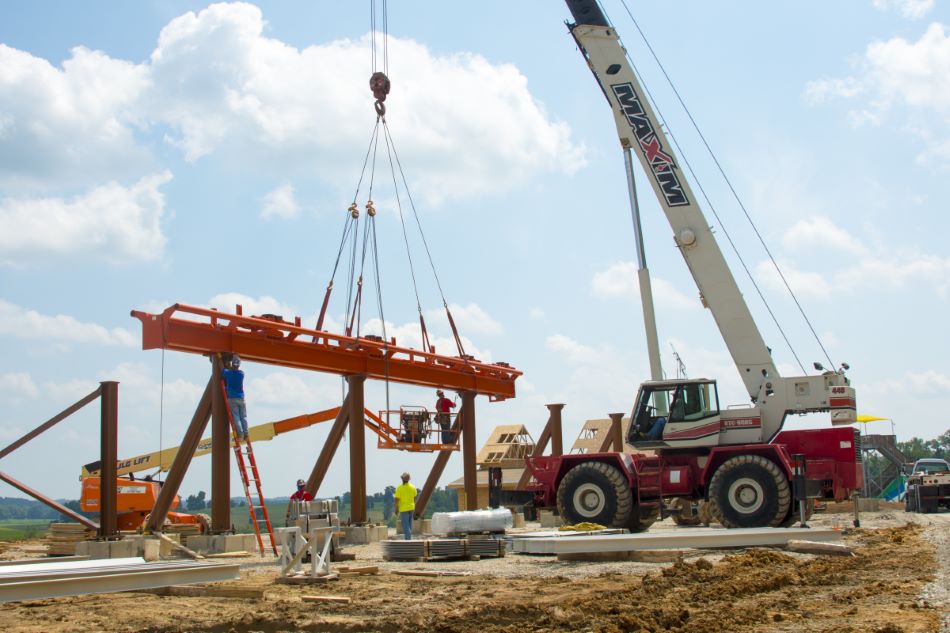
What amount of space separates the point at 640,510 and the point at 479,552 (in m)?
4.71

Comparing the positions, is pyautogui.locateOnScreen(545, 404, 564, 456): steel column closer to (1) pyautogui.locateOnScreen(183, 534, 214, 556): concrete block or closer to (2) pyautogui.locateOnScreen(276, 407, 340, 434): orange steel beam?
(2) pyautogui.locateOnScreen(276, 407, 340, 434): orange steel beam

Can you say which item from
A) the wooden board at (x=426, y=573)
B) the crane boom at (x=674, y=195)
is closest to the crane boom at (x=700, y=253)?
the crane boom at (x=674, y=195)

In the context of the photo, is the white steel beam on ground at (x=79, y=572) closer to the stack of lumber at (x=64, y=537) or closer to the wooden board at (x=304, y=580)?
the wooden board at (x=304, y=580)

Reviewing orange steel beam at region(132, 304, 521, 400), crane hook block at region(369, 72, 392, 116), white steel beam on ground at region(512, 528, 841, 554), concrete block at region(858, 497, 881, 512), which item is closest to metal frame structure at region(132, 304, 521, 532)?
orange steel beam at region(132, 304, 521, 400)

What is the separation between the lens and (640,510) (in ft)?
60.1

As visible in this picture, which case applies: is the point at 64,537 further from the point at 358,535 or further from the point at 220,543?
the point at 358,535

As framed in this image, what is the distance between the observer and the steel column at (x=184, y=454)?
18438mm

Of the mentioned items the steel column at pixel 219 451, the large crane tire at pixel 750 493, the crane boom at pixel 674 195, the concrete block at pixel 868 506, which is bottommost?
the concrete block at pixel 868 506

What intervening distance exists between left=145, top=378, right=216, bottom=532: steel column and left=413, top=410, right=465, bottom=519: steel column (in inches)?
331

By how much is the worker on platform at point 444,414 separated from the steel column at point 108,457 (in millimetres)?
8797

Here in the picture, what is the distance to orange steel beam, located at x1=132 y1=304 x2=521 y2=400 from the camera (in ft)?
56.9

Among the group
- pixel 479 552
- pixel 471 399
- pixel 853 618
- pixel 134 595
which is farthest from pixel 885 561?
pixel 471 399

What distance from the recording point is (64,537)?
20.2 metres

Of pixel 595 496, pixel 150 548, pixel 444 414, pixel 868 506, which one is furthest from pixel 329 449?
pixel 868 506
